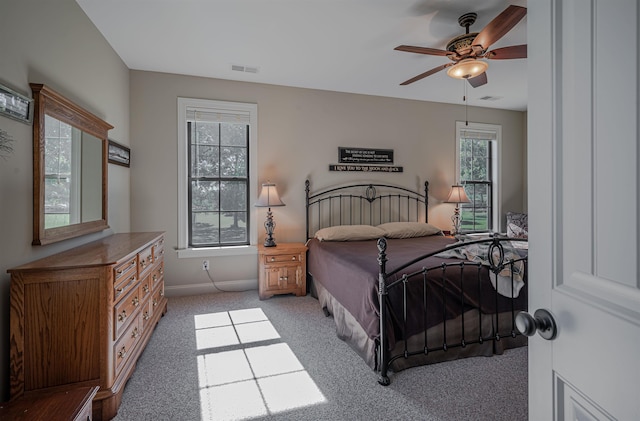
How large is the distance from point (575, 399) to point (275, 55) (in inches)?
134

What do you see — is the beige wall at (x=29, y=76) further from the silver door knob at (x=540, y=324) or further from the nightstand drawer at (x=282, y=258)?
the silver door knob at (x=540, y=324)

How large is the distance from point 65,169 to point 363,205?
3275 mm

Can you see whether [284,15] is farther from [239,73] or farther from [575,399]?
[575,399]

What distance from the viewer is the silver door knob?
67cm

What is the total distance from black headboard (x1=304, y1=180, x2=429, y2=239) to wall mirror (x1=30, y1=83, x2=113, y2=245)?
7.51 feet

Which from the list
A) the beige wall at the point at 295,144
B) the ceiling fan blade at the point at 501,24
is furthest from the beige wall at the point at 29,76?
the ceiling fan blade at the point at 501,24

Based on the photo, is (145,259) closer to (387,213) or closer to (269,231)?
(269,231)

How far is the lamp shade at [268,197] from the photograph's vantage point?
3639 mm

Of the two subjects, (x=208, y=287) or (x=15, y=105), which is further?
(x=208, y=287)

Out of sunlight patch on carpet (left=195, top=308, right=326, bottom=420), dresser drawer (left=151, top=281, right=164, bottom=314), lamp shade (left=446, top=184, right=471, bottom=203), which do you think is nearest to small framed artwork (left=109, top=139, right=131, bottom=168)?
dresser drawer (left=151, top=281, right=164, bottom=314)

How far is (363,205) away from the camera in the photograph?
174 inches

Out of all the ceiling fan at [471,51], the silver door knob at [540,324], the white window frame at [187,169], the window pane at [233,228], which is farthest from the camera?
the window pane at [233,228]

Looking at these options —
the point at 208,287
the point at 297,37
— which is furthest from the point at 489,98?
the point at 208,287

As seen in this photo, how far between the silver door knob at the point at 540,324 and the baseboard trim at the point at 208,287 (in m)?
3.56
